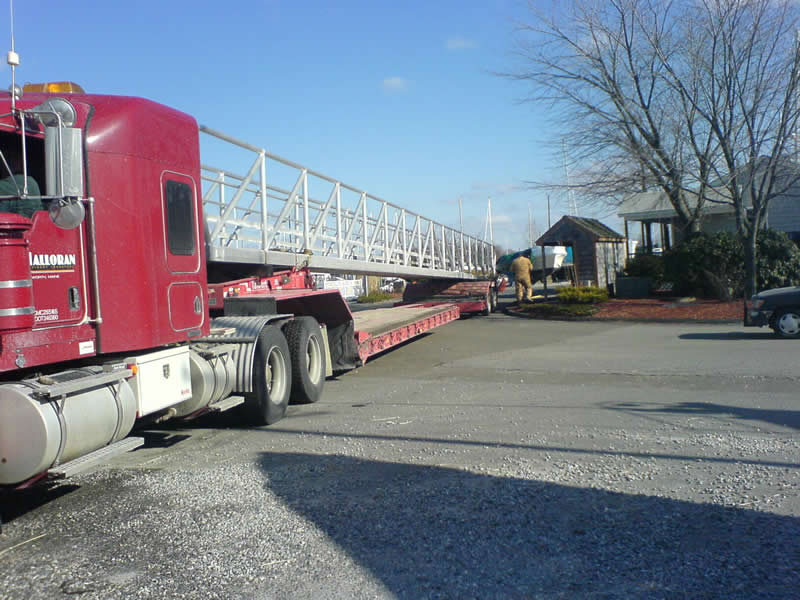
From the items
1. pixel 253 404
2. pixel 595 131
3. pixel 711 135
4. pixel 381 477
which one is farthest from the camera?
pixel 595 131

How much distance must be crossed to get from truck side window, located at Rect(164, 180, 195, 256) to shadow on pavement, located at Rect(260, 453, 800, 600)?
2448mm

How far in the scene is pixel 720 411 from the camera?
27.0ft

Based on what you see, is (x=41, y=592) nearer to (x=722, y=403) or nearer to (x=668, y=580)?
(x=668, y=580)

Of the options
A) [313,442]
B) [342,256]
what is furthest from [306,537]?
[342,256]

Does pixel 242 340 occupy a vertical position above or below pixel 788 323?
above

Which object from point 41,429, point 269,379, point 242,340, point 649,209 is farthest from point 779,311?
point 649,209

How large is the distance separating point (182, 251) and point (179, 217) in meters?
0.33

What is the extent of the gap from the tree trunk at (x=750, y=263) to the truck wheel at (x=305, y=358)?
1493 cm

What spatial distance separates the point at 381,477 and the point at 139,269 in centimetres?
271

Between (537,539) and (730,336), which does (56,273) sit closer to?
(537,539)

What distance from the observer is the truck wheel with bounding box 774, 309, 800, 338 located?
14.6 meters

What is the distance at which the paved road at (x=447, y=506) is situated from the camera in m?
4.14

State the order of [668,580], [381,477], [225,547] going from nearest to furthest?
[668,580]
[225,547]
[381,477]

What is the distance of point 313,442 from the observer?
7.47 metres
